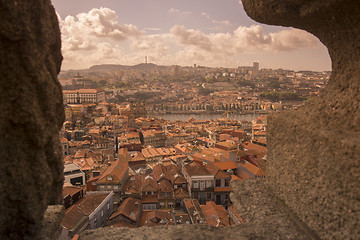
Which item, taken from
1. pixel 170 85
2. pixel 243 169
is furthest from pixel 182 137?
pixel 170 85

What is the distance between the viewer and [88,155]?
16859 millimetres

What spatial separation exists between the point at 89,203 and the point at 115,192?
2.33 metres

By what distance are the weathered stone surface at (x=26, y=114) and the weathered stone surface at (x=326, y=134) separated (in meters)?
1.71

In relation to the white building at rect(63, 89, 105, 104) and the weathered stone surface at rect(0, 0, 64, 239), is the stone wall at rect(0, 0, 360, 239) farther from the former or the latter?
the white building at rect(63, 89, 105, 104)

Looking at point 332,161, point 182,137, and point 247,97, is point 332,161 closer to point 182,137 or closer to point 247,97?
point 182,137

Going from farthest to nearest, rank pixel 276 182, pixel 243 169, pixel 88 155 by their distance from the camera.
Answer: pixel 88 155 → pixel 243 169 → pixel 276 182

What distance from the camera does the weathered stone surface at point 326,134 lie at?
1689 mm

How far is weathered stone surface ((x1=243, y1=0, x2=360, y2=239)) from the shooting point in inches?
66.5

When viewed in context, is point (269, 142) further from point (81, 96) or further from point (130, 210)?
point (81, 96)

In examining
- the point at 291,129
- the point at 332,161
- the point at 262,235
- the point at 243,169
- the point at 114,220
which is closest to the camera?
the point at 332,161

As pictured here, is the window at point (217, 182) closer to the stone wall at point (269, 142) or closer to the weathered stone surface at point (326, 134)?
the stone wall at point (269, 142)

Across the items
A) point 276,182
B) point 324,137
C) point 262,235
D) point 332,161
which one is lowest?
point 262,235

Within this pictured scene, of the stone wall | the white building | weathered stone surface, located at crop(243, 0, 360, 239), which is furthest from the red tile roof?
the white building

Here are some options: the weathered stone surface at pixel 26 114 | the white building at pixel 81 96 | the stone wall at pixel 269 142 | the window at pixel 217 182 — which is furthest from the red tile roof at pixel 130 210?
the white building at pixel 81 96
